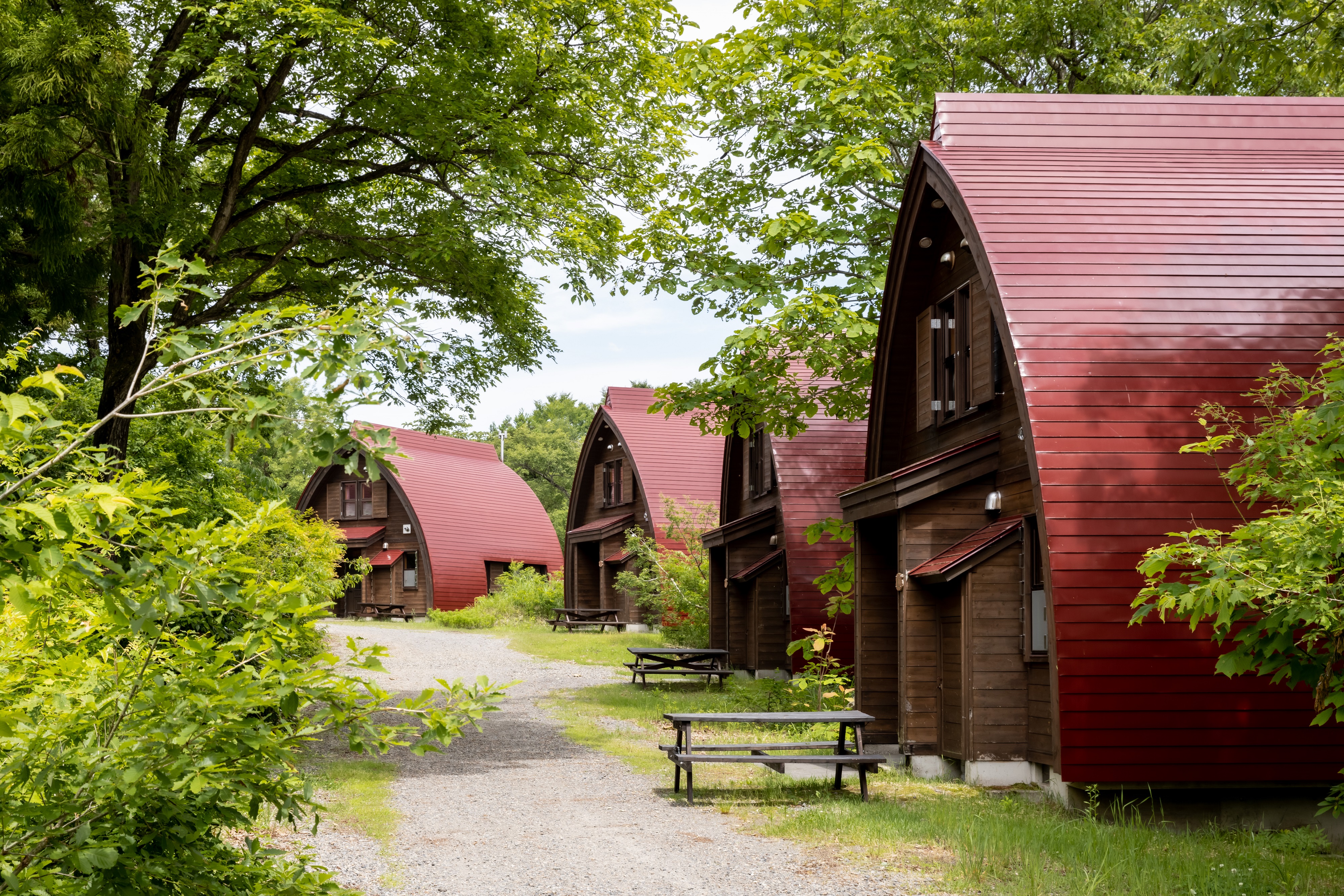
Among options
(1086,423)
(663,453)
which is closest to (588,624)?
(663,453)

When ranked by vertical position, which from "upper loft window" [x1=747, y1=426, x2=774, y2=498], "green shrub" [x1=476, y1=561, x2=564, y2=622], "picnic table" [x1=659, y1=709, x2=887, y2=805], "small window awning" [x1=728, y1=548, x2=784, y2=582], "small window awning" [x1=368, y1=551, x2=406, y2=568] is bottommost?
"picnic table" [x1=659, y1=709, x2=887, y2=805]

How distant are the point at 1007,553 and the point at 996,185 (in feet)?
12.9

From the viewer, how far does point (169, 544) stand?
129 inches

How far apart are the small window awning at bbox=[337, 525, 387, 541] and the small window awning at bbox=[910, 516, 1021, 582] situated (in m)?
37.0

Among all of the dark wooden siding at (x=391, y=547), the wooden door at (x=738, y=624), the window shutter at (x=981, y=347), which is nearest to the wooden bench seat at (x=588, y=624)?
the dark wooden siding at (x=391, y=547)

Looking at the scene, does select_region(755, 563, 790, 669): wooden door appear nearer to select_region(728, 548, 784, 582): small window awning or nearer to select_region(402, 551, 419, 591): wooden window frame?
select_region(728, 548, 784, 582): small window awning

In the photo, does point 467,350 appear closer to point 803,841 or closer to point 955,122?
point 955,122

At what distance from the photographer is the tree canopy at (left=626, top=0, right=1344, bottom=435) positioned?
14586 mm

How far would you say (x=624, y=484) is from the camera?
3922 cm

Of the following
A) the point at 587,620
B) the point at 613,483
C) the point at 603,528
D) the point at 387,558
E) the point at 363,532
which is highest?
the point at 613,483

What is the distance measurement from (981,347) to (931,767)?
4772mm

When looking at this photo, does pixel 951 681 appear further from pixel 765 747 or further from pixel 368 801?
pixel 368 801

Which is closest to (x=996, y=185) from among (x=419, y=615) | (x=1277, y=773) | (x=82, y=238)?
(x=1277, y=773)

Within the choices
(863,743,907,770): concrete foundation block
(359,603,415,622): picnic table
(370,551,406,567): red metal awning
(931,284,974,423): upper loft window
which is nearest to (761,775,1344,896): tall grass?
(863,743,907,770): concrete foundation block
